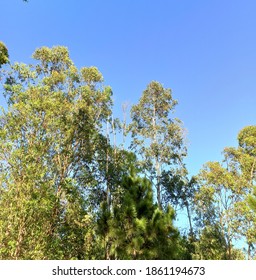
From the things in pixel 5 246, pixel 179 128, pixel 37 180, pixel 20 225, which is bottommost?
pixel 5 246

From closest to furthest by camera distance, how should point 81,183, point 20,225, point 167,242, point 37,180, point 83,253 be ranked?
point 167,242 < point 20,225 < point 37,180 < point 83,253 < point 81,183

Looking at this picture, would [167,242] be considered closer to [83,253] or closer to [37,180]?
[37,180]

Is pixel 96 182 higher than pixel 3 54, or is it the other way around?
pixel 3 54

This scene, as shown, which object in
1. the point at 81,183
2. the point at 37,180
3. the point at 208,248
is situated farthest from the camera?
the point at 208,248

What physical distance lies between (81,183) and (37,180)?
190 inches

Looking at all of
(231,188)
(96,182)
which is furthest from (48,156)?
(231,188)

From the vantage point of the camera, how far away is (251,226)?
45.6ft

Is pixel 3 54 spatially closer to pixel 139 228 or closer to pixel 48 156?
pixel 48 156

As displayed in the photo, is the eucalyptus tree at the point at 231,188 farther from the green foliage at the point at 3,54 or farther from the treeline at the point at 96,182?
the green foliage at the point at 3,54

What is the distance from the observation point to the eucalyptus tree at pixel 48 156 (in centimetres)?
780

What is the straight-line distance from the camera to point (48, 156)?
1014 cm

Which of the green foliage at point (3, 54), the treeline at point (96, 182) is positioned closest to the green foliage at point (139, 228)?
the treeline at point (96, 182)
